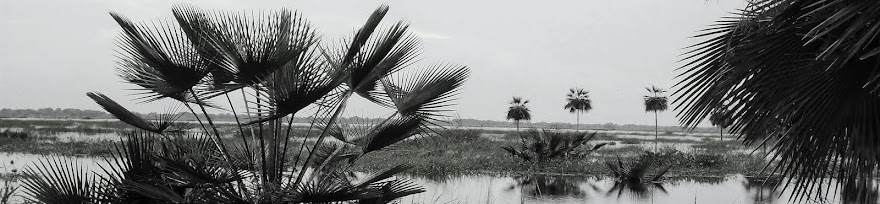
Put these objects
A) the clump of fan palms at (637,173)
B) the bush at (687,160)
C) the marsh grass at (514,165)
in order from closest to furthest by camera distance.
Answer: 1. the clump of fan palms at (637,173)
2. the marsh grass at (514,165)
3. the bush at (687,160)

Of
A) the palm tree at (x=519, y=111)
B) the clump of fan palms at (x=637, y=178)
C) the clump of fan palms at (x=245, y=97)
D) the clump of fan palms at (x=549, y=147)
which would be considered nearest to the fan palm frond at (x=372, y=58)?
the clump of fan palms at (x=245, y=97)

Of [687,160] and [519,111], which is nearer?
[687,160]

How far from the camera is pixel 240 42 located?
18.3 feet

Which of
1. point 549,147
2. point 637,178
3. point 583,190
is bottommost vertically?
point 583,190

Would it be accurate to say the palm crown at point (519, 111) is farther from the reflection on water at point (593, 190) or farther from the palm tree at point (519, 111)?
the reflection on water at point (593, 190)

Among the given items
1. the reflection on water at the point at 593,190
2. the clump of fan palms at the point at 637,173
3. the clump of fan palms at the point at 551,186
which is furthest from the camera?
the clump of fan palms at the point at 637,173

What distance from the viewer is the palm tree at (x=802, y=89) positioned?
545 centimetres

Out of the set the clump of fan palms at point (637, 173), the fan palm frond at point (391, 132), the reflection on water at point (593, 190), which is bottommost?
the reflection on water at point (593, 190)

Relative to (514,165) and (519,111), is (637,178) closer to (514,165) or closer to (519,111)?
(514,165)

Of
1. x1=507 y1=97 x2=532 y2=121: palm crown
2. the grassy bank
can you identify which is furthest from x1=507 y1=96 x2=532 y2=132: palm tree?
the grassy bank

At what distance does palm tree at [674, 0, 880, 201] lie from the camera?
17.9 ft

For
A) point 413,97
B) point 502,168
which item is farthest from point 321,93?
point 502,168

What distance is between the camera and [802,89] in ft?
17.7

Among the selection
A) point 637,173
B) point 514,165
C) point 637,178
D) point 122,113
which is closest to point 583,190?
point 637,173
